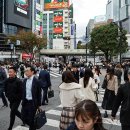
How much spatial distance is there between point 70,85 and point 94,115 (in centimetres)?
389

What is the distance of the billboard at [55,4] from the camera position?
165000 millimetres

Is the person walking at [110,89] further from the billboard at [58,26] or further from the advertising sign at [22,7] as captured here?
the billboard at [58,26]

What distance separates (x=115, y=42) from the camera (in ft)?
243

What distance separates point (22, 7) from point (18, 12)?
3212mm

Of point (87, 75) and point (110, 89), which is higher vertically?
point (87, 75)

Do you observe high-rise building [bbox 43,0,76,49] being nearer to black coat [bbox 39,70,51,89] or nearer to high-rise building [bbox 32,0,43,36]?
high-rise building [bbox 32,0,43,36]

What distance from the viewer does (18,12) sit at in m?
89.4

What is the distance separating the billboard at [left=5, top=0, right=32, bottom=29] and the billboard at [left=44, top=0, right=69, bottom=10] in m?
66.2

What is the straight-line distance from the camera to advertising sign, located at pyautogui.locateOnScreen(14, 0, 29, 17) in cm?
8778

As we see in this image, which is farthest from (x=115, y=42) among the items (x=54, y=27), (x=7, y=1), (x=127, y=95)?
(x=54, y=27)

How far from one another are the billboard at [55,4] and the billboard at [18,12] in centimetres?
6619

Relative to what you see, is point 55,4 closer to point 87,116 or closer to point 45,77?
point 45,77

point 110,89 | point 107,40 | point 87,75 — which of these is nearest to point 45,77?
point 110,89

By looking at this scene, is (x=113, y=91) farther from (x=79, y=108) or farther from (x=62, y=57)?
(x=62, y=57)
